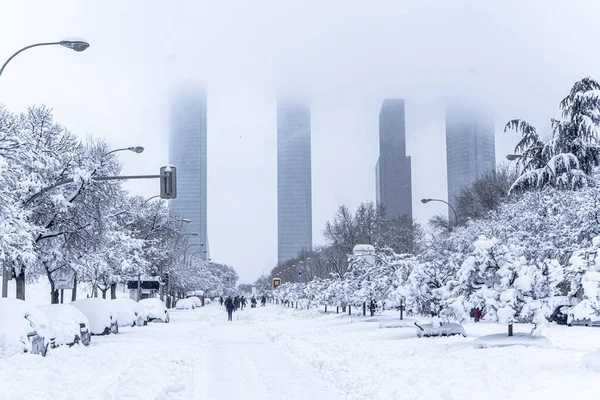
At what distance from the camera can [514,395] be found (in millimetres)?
11781

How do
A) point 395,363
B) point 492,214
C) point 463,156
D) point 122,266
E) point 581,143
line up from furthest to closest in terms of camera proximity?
point 463,156
point 492,214
point 122,266
point 581,143
point 395,363

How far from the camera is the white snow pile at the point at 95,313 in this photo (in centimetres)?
2821

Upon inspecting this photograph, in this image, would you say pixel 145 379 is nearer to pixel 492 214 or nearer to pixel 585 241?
pixel 585 241

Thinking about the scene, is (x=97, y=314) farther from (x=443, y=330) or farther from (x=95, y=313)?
(x=443, y=330)

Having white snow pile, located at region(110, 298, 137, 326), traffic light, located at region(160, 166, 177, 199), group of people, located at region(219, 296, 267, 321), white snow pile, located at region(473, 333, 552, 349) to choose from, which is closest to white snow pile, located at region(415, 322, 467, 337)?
white snow pile, located at region(473, 333, 552, 349)

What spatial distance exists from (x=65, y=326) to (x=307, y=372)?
878cm

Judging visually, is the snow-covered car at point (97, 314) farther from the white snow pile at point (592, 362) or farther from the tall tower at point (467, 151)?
the tall tower at point (467, 151)

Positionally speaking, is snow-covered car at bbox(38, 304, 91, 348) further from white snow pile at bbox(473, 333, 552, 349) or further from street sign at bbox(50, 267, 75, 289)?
street sign at bbox(50, 267, 75, 289)

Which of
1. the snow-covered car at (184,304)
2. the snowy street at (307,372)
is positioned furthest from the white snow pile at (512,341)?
the snow-covered car at (184,304)

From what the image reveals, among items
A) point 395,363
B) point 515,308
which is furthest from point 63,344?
point 515,308

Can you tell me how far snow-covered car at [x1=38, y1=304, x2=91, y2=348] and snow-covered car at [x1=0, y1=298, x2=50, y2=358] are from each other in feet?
4.01

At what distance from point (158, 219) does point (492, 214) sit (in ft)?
83.0

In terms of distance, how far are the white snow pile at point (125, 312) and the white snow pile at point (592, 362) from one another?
75.2ft

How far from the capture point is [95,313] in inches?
1120
